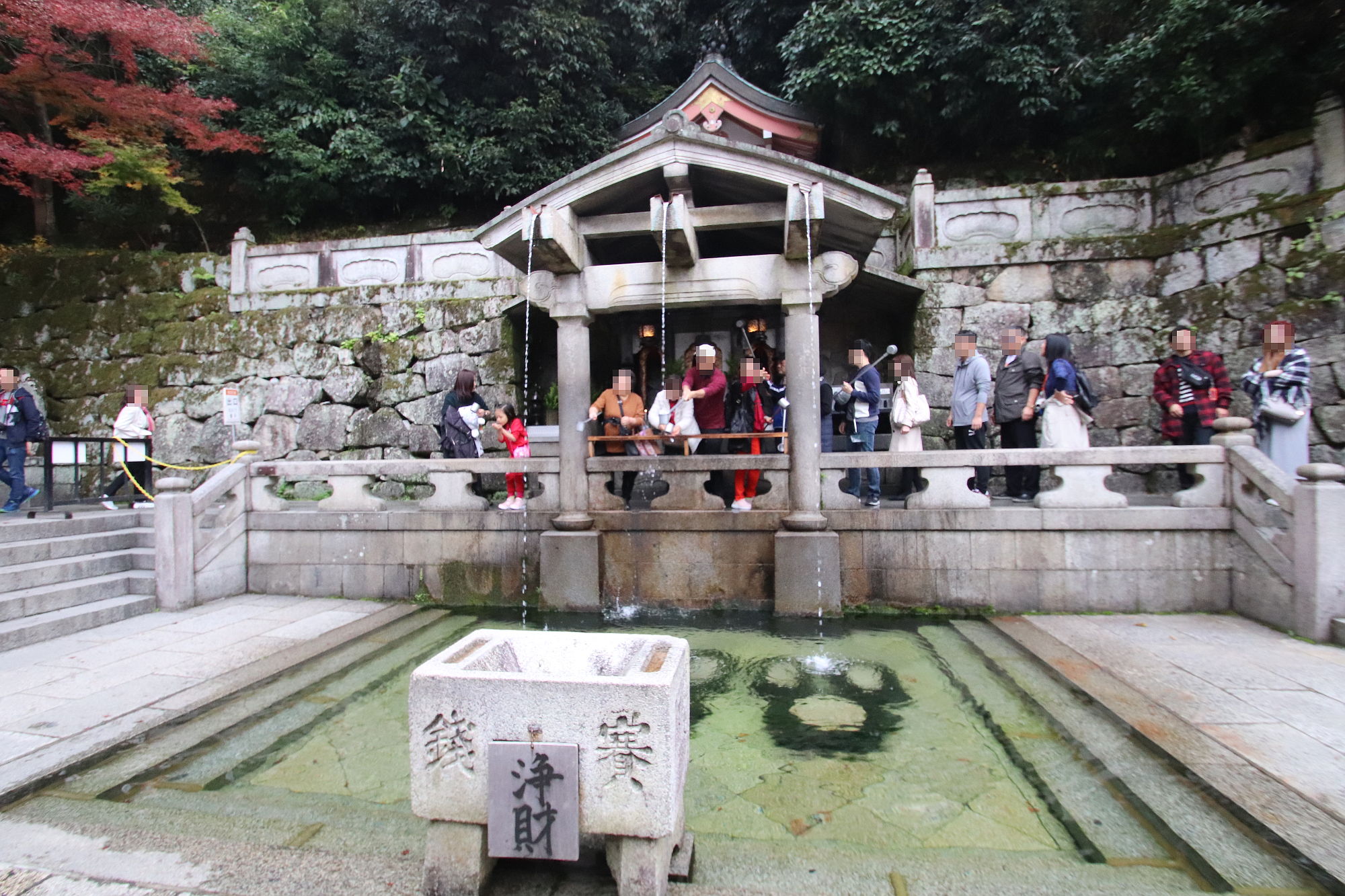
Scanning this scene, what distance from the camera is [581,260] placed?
7.17 m

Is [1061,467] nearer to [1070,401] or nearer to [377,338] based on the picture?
[1070,401]

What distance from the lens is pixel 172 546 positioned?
7035 mm

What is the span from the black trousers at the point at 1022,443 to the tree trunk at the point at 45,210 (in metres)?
20.5

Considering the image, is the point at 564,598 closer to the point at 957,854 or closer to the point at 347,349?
the point at 957,854

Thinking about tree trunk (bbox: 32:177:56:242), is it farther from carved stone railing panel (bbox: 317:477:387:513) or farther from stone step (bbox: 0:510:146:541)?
carved stone railing panel (bbox: 317:477:387:513)

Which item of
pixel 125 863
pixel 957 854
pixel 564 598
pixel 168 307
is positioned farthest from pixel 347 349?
pixel 957 854

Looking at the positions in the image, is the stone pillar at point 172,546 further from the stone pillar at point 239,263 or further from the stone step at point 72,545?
the stone pillar at point 239,263

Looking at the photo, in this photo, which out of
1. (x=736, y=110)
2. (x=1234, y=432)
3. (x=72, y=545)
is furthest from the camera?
(x=736, y=110)

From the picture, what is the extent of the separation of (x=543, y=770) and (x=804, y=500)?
490 centimetres

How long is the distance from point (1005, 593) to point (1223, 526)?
6.75 feet

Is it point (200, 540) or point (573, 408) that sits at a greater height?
point (573, 408)

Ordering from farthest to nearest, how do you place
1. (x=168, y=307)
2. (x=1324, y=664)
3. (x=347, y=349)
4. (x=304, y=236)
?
1. (x=304, y=236)
2. (x=168, y=307)
3. (x=347, y=349)
4. (x=1324, y=664)

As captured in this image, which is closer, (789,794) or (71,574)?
(789,794)

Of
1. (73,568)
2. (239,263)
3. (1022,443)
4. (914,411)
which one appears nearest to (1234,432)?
(1022,443)
